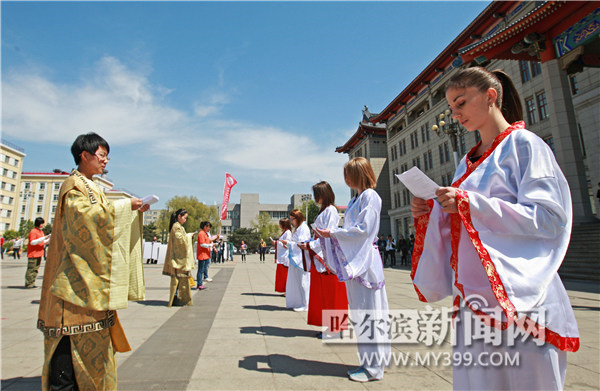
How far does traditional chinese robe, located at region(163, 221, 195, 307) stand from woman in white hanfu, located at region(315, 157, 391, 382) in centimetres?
439

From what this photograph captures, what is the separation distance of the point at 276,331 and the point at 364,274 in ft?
6.98

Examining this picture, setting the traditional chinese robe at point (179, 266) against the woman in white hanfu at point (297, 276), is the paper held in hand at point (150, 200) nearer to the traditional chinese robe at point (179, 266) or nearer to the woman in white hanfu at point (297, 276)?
the woman in white hanfu at point (297, 276)

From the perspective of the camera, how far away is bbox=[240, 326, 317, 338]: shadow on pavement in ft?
14.3

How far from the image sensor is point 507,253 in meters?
1.22

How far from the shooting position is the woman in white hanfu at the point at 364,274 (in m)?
→ 2.93

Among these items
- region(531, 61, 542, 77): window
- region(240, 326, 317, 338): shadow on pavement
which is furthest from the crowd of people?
region(531, 61, 542, 77): window

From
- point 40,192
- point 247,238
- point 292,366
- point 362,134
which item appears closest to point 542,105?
point 292,366

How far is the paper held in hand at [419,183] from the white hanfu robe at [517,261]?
155 mm

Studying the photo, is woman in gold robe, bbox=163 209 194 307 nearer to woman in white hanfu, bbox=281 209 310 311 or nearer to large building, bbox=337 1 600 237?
woman in white hanfu, bbox=281 209 310 311

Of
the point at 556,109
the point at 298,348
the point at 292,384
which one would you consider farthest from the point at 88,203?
the point at 556,109

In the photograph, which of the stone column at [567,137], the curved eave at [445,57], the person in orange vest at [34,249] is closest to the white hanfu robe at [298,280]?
the person in orange vest at [34,249]

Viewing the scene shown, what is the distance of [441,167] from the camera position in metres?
29.9

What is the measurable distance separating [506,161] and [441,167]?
31.3 meters

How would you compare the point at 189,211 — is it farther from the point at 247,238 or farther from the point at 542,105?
the point at 542,105
